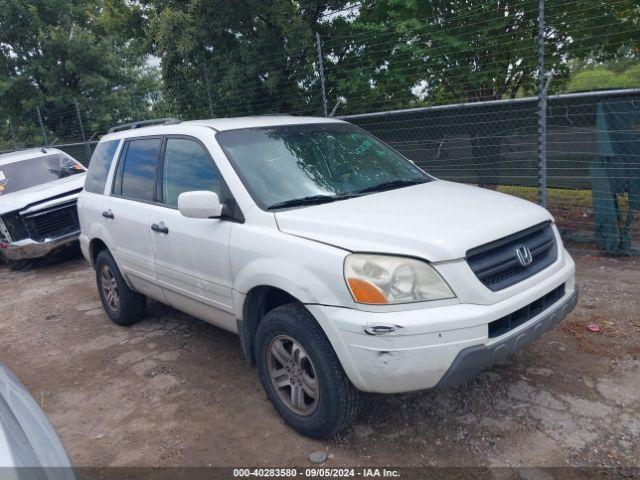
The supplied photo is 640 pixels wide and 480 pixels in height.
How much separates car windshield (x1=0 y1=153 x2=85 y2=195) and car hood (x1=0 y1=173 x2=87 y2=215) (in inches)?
7.3

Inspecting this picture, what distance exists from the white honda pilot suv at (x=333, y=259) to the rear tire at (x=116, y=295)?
1.87 feet

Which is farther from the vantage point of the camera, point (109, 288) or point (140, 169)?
point (109, 288)

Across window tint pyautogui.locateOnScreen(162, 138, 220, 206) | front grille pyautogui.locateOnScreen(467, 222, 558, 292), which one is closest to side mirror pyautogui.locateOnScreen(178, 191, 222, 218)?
window tint pyautogui.locateOnScreen(162, 138, 220, 206)

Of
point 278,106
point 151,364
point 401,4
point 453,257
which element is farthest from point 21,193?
point 453,257

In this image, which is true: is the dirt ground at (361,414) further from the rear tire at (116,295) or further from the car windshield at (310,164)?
the car windshield at (310,164)

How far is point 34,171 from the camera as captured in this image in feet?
28.9

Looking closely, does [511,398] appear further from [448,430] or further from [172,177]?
[172,177]

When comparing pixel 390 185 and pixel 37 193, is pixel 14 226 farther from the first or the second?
pixel 390 185

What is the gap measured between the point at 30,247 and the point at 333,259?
6.50 metres

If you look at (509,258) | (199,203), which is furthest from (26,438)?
(509,258)

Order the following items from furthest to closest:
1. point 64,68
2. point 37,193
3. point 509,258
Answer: point 64,68, point 37,193, point 509,258

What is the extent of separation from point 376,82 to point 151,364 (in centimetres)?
542

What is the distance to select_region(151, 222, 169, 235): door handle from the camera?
3996 millimetres

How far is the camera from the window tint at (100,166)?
5.11 m
